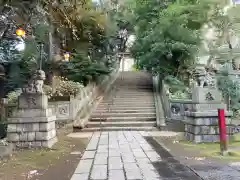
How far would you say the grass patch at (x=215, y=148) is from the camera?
5.97 metres

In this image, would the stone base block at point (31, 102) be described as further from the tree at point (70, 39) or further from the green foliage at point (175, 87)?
the green foliage at point (175, 87)

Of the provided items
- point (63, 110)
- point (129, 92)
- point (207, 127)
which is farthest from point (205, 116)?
point (129, 92)

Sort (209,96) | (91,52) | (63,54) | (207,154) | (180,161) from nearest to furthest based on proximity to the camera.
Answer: (180,161)
(207,154)
(209,96)
(63,54)
(91,52)

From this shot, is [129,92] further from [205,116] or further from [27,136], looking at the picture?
[27,136]

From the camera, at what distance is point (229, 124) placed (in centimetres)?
762

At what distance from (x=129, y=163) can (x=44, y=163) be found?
1.78 meters

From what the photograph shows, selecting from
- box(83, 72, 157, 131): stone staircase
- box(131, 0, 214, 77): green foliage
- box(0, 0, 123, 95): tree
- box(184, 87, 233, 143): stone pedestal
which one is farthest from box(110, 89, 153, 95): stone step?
box(184, 87, 233, 143): stone pedestal

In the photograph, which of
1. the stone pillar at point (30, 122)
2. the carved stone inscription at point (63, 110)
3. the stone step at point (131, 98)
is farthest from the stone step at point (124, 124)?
the stone pillar at point (30, 122)

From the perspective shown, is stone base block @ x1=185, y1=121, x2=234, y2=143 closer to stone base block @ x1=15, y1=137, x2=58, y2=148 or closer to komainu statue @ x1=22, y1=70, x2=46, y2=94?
stone base block @ x1=15, y1=137, x2=58, y2=148

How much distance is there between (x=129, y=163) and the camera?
5.43 meters

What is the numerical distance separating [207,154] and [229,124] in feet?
6.16

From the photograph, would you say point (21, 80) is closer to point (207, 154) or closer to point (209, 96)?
point (209, 96)

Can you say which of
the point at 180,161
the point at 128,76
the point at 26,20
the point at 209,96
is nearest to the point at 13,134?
the point at 26,20

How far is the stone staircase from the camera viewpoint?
1127cm
